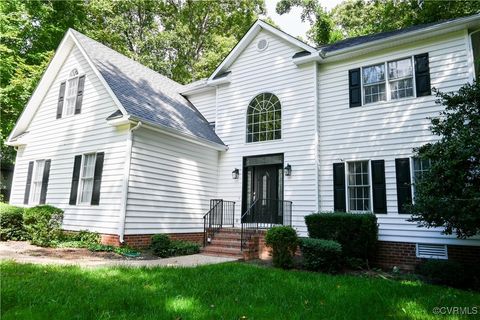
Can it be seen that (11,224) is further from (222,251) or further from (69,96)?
(222,251)

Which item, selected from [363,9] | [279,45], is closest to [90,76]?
[279,45]

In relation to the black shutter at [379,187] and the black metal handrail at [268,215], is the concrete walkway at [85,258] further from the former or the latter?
the black shutter at [379,187]

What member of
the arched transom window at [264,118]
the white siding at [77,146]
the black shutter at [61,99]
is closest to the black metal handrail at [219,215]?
the arched transom window at [264,118]

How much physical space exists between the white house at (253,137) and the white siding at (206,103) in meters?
0.20

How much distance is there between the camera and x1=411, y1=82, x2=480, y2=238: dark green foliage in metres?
6.80

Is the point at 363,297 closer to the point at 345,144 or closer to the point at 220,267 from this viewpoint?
the point at 220,267

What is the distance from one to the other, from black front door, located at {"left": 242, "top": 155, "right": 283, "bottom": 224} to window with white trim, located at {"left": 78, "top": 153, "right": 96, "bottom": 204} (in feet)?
18.1

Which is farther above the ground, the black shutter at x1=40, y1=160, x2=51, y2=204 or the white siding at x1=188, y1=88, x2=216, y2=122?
the white siding at x1=188, y1=88, x2=216, y2=122

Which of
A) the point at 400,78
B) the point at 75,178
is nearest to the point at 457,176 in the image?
the point at 400,78

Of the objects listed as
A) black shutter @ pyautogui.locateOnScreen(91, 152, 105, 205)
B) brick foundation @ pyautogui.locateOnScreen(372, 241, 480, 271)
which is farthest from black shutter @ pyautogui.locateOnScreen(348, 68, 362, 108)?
black shutter @ pyautogui.locateOnScreen(91, 152, 105, 205)

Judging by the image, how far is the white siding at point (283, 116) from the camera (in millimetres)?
11172

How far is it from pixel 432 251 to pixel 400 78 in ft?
17.3

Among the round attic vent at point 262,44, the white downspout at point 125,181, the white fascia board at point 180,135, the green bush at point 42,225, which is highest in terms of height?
the round attic vent at point 262,44

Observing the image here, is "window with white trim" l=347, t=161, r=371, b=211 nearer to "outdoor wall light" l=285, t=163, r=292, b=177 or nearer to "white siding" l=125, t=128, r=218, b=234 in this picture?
"outdoor wall light" l=285, t=163, r=292, b=177
